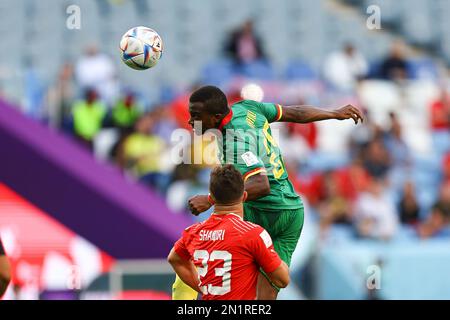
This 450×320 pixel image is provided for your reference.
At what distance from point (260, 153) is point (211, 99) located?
56 centimetres

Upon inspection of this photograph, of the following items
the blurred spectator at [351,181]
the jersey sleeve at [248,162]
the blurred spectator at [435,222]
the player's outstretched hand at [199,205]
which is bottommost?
the blurred spectator at [435,222]

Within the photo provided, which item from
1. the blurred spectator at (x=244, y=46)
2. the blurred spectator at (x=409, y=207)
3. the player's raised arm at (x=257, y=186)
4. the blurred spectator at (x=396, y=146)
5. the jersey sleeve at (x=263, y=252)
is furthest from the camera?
the blurred spectator at (x=244, y=46)

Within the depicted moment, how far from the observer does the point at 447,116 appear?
667 inches

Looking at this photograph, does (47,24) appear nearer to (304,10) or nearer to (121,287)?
(304,10)

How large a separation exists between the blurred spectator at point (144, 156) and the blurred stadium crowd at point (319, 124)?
0.05 ft

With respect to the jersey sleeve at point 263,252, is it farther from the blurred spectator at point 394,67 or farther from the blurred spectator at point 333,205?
the blurred spectator at point 394,67

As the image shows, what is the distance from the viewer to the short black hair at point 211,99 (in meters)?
6.94

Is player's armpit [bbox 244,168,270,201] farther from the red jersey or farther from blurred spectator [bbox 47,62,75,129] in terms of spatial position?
blurred spectator [bbox 47,62,75,129]

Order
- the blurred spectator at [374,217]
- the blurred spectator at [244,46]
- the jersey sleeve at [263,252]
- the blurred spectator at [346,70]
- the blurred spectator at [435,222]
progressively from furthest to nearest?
1. the blurred spectator at [346,70]
2. the blurred spectator at [244,46]
3. the blurred spectator at [435,222]
4. the blurred spectator at [374,217]
5. the jersey sleeve at [263,252]

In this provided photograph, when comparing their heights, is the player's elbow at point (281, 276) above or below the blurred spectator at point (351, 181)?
above

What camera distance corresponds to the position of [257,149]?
7.14m

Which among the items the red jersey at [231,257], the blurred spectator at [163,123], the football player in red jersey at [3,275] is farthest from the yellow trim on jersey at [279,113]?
the blurred spectator at [163,123]

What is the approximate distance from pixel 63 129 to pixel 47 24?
4772 millimetres

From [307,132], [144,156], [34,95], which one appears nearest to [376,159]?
[307,132]
